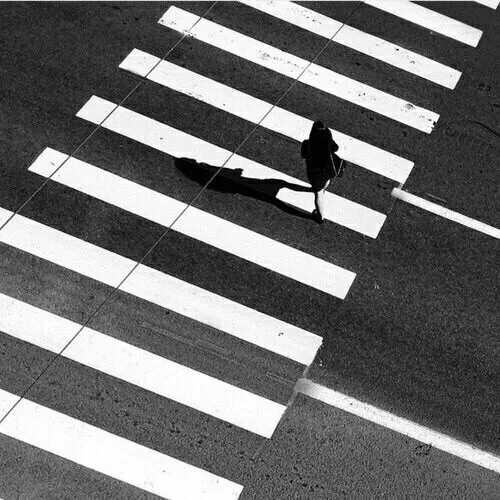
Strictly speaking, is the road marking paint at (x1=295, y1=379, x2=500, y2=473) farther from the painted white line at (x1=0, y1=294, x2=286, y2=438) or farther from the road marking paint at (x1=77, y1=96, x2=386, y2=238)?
the road marking paint at (x1=77, y1=96, x2=386, y2=238)

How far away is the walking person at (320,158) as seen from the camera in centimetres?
1069

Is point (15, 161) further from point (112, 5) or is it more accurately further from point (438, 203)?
point (438, 203)

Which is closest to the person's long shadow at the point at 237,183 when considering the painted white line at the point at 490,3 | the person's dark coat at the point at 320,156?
the person's dark coat at the point at 320,156

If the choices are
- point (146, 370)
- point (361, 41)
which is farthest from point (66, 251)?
point (361, 41)

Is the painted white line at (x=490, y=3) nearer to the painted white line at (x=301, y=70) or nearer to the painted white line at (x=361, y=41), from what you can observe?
the painted white line at (x=361, y=41)

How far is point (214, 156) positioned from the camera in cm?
1195

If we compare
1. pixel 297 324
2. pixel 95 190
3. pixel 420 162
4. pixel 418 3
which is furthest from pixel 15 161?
pixel 418 3

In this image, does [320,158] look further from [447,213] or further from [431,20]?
[431,20]

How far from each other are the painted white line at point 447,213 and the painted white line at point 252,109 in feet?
0.92

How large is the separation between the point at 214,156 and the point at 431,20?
4514 mm

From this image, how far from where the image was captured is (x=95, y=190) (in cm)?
1133

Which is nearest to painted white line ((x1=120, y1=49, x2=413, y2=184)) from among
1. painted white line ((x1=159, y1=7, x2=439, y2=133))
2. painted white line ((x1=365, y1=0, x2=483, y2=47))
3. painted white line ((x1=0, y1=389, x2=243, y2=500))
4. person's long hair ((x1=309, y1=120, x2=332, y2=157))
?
painted white line ((x1=159, y1=7, x2=439, y2=133))

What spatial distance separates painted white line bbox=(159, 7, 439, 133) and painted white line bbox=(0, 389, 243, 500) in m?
5.93

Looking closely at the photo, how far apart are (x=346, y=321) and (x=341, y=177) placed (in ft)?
7.24
